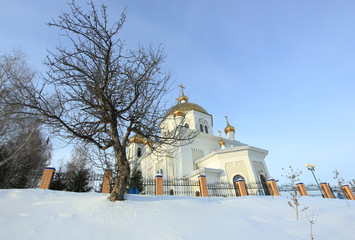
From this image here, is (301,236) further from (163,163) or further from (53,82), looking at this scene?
(163,163)

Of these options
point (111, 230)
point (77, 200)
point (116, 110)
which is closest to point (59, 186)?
point (77, 200)

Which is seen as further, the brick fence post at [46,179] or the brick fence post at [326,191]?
the brick fence post at [326,191]

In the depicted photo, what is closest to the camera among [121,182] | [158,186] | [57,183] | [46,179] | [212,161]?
[121,182]

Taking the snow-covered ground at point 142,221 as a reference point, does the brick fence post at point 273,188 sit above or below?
above

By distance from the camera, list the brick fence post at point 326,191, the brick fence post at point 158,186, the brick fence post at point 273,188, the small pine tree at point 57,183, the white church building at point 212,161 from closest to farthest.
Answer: the brick fence post at point 158,186, the small pine tree at point 57,183, the brick fence post at point 273,188, the brick fence post at point 326,191, the white church building at point 212,161

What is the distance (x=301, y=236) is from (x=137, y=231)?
4287 mm

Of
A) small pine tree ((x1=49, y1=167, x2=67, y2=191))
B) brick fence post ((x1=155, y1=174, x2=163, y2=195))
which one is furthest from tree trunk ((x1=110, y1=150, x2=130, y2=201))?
small pine tree ((x1=49, y1=167, x2=67, y2=191))

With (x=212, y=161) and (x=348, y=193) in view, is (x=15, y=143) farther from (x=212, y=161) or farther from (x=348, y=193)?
(x=348, y=193)

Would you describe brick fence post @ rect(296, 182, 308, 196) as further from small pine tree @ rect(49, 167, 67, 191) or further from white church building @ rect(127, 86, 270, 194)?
small pine tree @ rect(49, 167, 67, 191)

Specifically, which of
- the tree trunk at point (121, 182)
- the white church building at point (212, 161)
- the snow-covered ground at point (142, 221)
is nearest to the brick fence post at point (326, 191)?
the white church building at point (212, 161)

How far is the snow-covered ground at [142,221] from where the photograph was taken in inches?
164

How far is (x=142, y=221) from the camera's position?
16.6ft

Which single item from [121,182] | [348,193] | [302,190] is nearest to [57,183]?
[121,182]

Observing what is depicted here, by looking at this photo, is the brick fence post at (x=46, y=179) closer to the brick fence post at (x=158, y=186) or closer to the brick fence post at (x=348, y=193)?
the brick fence post at (x=158, y=186)
